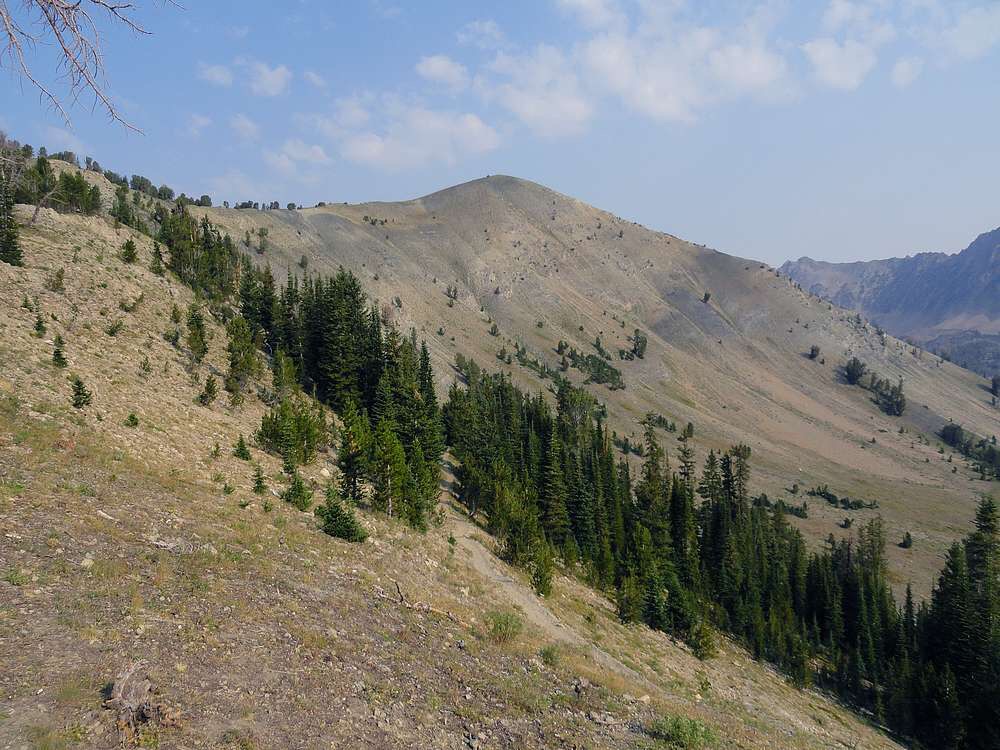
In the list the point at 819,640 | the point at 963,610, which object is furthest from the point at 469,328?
the point at 963,610

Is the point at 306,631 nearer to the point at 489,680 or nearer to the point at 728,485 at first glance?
the point at 489,680

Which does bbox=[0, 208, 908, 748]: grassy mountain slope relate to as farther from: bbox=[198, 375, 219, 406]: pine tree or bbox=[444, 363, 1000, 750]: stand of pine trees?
A: bbox=[444, 363, 1000, 750]: stand of pine trees

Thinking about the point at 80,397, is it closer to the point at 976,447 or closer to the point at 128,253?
the point at 128,253

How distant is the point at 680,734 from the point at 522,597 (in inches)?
679

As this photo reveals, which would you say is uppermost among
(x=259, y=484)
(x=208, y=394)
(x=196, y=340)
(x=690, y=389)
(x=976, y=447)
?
(x=196, y=340)

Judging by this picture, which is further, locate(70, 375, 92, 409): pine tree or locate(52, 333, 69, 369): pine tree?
locate(52, 333, 69, 369): pine tree

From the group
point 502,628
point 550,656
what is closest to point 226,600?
point 502,628

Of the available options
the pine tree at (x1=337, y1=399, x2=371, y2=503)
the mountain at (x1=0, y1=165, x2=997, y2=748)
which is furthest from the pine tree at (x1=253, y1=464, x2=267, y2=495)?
the pine tree at (x1=337, y1=399, x2=371, y2=503)

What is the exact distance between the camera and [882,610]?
77.1 meters

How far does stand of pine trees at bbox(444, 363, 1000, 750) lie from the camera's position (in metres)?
51.1

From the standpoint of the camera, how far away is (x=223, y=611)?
1330 cm

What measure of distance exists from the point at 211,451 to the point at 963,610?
84166 millimetres

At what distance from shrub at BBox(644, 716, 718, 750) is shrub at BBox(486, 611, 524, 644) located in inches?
226

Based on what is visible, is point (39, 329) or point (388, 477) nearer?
point (39, 329)
